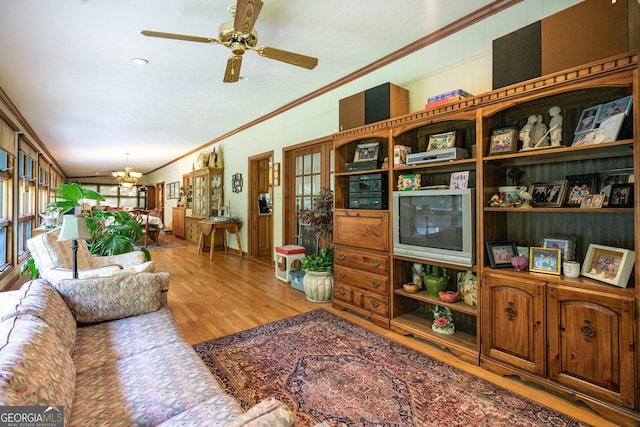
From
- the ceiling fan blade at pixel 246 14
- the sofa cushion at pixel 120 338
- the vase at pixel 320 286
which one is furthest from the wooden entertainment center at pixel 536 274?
the sofa cushion at pixel 120 338

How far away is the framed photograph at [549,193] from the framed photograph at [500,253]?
1.12ft

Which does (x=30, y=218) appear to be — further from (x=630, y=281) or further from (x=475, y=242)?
(x=630, y=281)

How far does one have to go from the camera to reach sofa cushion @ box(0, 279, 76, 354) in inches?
55.4

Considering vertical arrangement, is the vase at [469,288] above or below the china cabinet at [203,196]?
below

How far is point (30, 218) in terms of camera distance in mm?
5742

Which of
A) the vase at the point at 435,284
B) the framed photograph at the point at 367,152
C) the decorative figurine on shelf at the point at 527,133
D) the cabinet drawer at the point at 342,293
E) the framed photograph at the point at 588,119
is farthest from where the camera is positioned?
the cabinet drawer at the point at 342,293

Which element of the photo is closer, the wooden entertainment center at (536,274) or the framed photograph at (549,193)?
the wooden entertainment center at (536,274)

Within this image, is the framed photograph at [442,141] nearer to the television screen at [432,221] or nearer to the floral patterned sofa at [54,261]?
the television screen at [432,221]

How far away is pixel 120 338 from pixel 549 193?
273cm

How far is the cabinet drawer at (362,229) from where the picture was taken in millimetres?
2777

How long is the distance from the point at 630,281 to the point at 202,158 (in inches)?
296

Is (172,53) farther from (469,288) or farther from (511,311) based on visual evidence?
(511,311)

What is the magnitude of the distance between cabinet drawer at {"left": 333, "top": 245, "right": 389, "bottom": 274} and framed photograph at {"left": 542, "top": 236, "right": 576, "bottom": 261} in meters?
1.18

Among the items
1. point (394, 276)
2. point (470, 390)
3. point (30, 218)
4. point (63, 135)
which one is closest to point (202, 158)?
point (63, 135)
